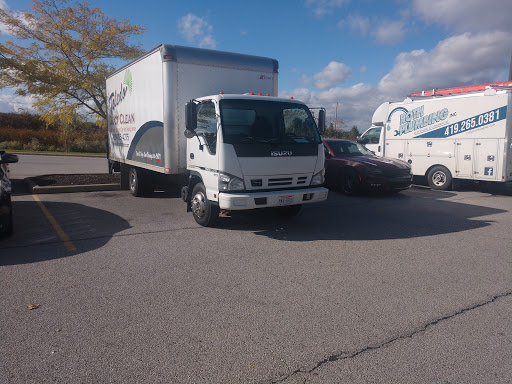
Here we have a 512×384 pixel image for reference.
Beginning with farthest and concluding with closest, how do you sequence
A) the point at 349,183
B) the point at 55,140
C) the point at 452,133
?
the point at 55,140 < the point at 452,133 < the point at 349,183

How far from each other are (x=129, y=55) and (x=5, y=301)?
1308cm

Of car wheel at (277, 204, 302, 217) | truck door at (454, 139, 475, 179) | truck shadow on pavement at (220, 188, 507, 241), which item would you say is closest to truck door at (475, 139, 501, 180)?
truck door at (454, 139, 475, 179)

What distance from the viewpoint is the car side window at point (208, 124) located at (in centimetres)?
667

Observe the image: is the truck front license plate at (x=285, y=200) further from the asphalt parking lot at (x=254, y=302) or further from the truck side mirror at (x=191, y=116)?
the truck side mirror at (x=191, y=116)

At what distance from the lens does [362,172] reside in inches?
434

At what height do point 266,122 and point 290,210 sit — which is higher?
point 266,122

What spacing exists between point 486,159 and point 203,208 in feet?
29.6

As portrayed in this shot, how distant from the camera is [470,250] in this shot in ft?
20.0

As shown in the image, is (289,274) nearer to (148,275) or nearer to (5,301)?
(148,275)

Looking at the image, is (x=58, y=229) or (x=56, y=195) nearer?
(x=58, y=229)

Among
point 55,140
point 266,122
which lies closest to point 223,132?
point 266,122

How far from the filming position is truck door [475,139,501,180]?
1137 cm

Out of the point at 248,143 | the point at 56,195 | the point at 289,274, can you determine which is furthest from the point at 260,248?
the point at 56,195

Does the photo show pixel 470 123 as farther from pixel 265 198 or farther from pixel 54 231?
pixel 54 231
